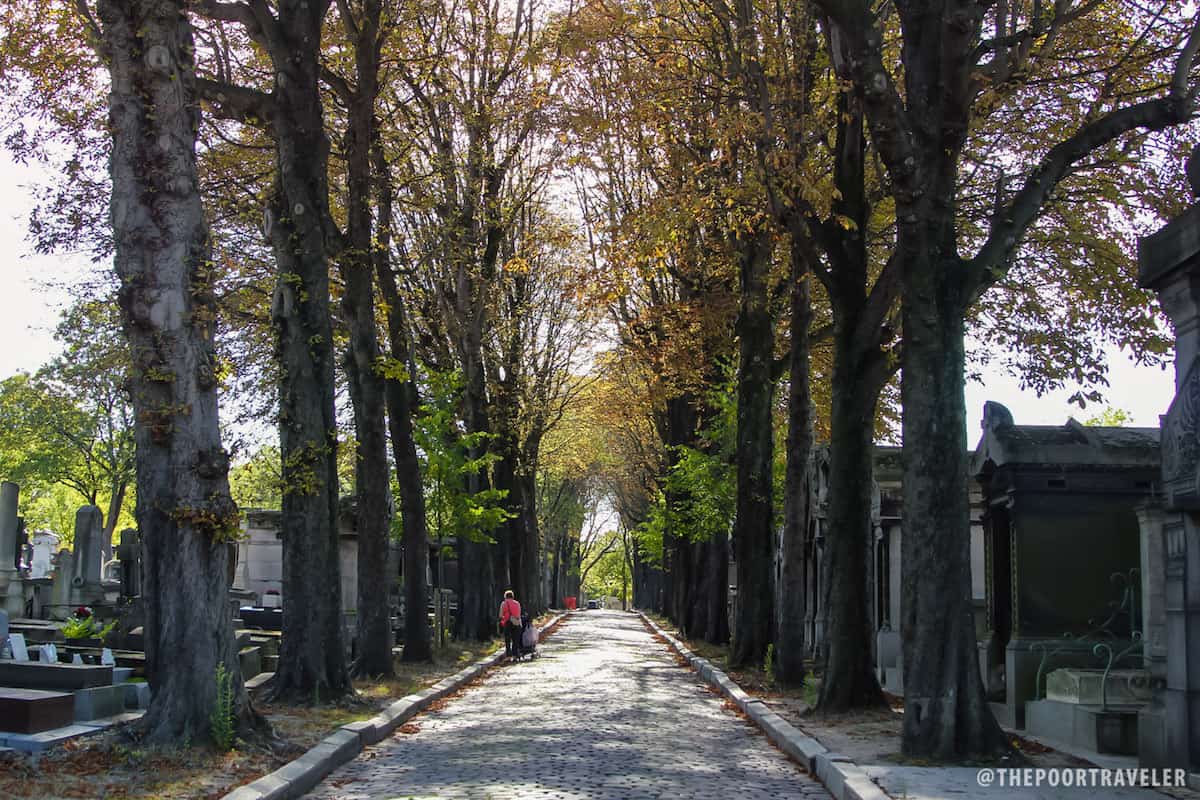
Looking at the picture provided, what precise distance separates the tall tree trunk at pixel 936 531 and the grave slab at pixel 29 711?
7100mm

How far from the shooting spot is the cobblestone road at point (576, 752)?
957cm

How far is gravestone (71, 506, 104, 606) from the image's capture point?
2758 cm

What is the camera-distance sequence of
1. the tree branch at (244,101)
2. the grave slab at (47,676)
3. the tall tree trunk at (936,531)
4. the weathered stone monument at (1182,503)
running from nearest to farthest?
1. the weathered stone monument at (1182,503)
2. the tall tree trunk at (936,531)
3. the grave slab at (47,676)
4. the tree branch at (244,101)

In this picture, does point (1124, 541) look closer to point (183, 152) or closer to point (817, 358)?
point (183, 152)

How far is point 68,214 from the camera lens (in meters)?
17.2

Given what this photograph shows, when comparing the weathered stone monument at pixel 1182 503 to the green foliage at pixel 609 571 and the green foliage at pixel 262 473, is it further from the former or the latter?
the green foliage at pixel 609 571

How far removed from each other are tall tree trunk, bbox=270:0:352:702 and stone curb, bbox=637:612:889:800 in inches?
203

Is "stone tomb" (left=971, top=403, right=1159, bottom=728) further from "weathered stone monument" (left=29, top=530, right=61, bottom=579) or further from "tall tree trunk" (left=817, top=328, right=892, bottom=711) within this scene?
"weathered stone monument" (left=29, top=530, right=61, bottom=579)

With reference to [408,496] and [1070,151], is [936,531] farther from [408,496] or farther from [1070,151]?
[408,496]

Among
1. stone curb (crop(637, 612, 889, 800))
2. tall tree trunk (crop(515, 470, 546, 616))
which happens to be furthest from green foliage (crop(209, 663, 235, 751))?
tall tree trunk (crop(515, 470, 546, 616))

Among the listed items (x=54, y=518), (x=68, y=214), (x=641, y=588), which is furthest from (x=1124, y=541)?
(x=641, y=588)

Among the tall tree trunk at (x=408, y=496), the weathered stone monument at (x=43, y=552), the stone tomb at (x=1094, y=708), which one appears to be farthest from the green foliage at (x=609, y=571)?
the stone tomb at (x=1094, y=708)

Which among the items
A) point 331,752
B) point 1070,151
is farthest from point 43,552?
point 1070,151

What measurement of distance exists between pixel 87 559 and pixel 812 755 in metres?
21.5
